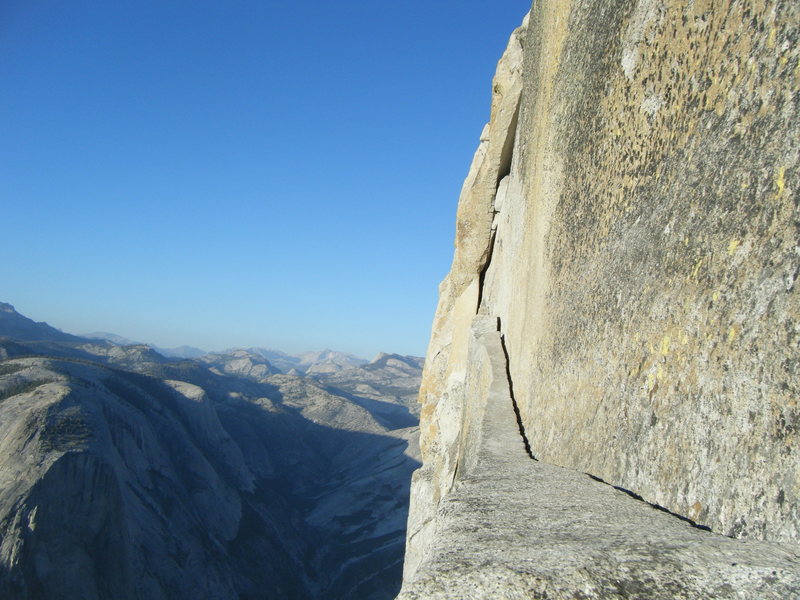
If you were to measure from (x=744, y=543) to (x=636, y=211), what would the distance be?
175cm

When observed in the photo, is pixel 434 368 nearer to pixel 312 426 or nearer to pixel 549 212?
pixel 549 212

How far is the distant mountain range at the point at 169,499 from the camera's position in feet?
84.7

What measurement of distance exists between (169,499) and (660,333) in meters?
40.0

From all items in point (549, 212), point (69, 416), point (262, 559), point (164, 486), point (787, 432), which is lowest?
point (262, 559)

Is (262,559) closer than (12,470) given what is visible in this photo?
No

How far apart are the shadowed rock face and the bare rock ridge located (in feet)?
90.8

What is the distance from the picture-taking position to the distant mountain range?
25.8 metres

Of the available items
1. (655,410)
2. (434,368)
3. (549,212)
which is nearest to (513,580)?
(655,410)

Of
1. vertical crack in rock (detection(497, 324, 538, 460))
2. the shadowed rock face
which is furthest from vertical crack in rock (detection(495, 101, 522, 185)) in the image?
the shadowed rock face

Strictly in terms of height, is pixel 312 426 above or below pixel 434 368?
below

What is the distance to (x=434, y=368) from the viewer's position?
12359mm

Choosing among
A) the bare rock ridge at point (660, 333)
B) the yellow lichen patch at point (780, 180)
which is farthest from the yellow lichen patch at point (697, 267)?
the yellow lichen patch at point (780, 180)

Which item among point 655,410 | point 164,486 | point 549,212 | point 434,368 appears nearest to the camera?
point 655,410

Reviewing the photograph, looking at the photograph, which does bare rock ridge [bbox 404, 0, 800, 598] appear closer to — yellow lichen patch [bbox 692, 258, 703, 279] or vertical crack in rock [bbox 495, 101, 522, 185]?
yellow lichen patch [bbox 692, 258, 703, 279]
